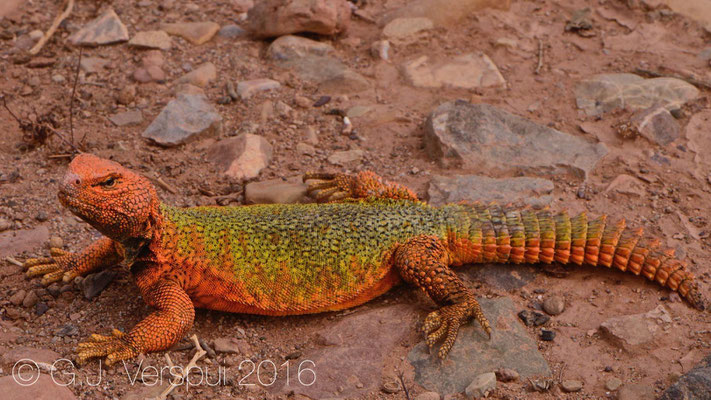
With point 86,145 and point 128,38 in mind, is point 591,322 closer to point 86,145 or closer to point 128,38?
point 86,145

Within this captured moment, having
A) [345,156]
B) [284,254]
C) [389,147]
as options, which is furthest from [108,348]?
[389,147]

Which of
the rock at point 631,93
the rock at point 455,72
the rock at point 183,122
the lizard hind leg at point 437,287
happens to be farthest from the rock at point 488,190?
the rock at point 183,122

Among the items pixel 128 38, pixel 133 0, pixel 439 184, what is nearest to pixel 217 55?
pixel 128 38

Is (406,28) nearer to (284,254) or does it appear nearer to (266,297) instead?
(284,254)

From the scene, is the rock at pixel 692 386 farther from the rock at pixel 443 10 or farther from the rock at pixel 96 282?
the rock at pixel 443 10

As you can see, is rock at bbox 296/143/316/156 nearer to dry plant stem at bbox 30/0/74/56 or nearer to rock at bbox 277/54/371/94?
rock at bbox 277/54/371/94
